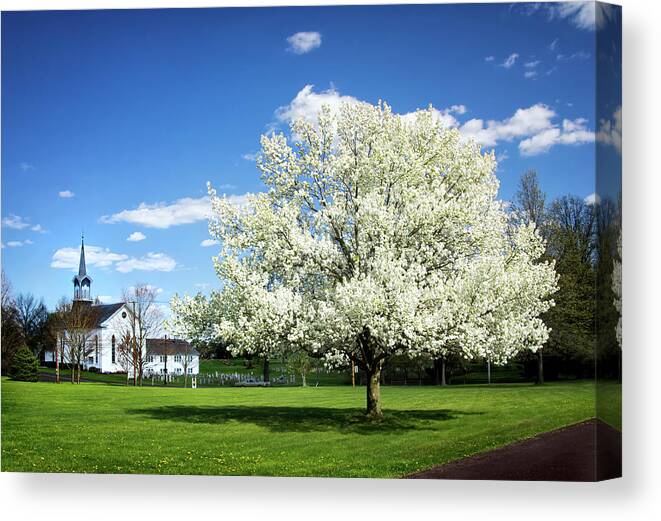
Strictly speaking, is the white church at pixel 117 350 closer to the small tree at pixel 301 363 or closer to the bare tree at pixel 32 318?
the bare tree at pixel 32 318

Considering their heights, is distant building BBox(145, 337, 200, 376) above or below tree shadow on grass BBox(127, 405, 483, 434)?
above

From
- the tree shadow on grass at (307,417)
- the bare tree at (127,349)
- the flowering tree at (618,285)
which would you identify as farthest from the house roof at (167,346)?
the flowering tree at (618,285)

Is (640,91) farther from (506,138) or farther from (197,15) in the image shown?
(197,15)

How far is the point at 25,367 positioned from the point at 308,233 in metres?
5.88

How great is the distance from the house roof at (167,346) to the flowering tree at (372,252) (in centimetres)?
125

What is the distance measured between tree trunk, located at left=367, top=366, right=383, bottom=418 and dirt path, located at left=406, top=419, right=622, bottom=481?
1.79 m

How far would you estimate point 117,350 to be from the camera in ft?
53.7

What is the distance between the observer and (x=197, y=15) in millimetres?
13836

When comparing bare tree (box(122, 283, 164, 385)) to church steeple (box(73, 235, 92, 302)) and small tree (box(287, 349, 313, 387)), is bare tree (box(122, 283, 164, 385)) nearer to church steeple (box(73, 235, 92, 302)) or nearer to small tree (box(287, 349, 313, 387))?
church steeple (box(73, 235, 92, 302))

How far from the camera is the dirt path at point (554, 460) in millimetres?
12086

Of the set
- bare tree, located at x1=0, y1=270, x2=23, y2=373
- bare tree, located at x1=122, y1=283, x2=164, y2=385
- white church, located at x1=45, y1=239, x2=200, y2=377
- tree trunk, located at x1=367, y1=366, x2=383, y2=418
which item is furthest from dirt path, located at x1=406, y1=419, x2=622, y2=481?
bare tree, located at x1=0, y1=270, x2=23, y2=373

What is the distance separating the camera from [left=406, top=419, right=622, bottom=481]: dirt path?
12.1m

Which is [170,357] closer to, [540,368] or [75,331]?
[75,331]

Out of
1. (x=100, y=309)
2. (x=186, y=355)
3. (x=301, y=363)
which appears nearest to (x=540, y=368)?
(x=301, y=363)
